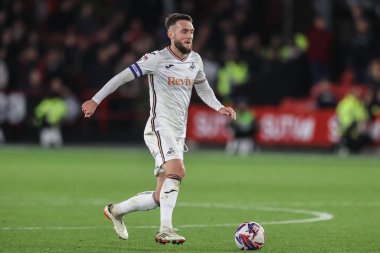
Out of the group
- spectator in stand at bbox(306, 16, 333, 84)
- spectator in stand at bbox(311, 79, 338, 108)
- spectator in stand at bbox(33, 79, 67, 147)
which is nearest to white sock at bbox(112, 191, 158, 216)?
spectator in stand at bbox(311, 79, 338, 108)

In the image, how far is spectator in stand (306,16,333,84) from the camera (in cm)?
2839

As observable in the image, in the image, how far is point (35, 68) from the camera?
30484 millimetres

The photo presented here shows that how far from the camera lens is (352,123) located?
88.7ft

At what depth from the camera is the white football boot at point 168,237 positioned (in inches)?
369

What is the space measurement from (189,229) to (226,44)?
1905 cm

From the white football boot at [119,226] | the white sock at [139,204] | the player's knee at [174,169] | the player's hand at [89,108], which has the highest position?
the player's hand at [89,108]

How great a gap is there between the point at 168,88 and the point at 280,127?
18.6 meters

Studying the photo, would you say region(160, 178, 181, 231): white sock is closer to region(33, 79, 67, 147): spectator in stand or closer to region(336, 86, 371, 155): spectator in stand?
region(336, 86, 371, 155): spectator in stand

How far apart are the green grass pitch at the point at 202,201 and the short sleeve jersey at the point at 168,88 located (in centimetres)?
108

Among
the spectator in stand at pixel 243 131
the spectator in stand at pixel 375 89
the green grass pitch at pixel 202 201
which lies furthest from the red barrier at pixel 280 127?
the green grass pitch at pixel 202 201

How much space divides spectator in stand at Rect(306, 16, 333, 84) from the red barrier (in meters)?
1.59


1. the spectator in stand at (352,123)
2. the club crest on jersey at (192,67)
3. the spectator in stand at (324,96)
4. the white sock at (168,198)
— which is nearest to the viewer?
the white sock at (168,198)

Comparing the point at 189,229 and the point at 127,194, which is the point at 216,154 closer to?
the point at 127,194

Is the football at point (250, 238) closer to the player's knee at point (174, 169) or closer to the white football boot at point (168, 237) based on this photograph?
the white football boot at point (168, 237)
